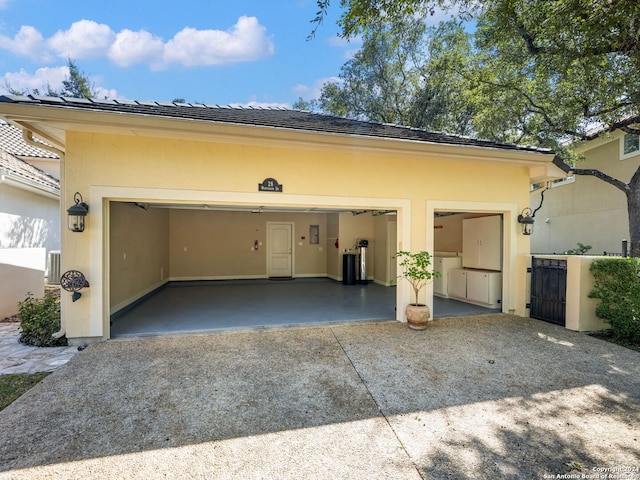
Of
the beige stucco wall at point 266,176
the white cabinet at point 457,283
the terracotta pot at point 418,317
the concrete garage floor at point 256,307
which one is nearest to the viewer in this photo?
the beige stucco wall at point 266,176

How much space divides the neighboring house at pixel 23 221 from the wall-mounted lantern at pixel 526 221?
33.6ft

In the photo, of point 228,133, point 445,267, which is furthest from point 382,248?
point 228,133

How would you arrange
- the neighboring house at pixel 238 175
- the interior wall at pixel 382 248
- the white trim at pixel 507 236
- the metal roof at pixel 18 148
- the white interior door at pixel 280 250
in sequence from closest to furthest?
the neighboring house at pixel 238 175 < the white trim at pixel 507 236 < the metal roof at pixel 18 148 < the interior wall at pixel 382 248 < the white interior door at pixel 280 250

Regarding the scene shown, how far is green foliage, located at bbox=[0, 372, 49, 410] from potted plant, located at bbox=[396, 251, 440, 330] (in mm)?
5202

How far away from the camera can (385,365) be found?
3.89 metres

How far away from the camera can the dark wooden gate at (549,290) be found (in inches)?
223

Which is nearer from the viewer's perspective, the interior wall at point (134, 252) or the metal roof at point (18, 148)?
the interior wall at point (134, 252)

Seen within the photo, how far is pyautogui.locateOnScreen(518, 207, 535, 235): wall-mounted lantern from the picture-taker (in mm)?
6215

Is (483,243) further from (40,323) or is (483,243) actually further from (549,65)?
(40,323)

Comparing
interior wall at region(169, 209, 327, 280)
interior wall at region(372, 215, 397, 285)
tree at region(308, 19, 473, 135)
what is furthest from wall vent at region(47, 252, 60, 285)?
tree at region(308, 19, 473, 135)

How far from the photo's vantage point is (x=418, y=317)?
531cm

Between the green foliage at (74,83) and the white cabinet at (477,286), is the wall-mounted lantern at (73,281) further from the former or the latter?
the green foliage at (74,83)

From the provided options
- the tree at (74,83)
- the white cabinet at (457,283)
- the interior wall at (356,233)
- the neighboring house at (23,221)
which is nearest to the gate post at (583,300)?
the white cabinet at (457,283)

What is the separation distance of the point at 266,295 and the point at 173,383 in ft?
17.0
